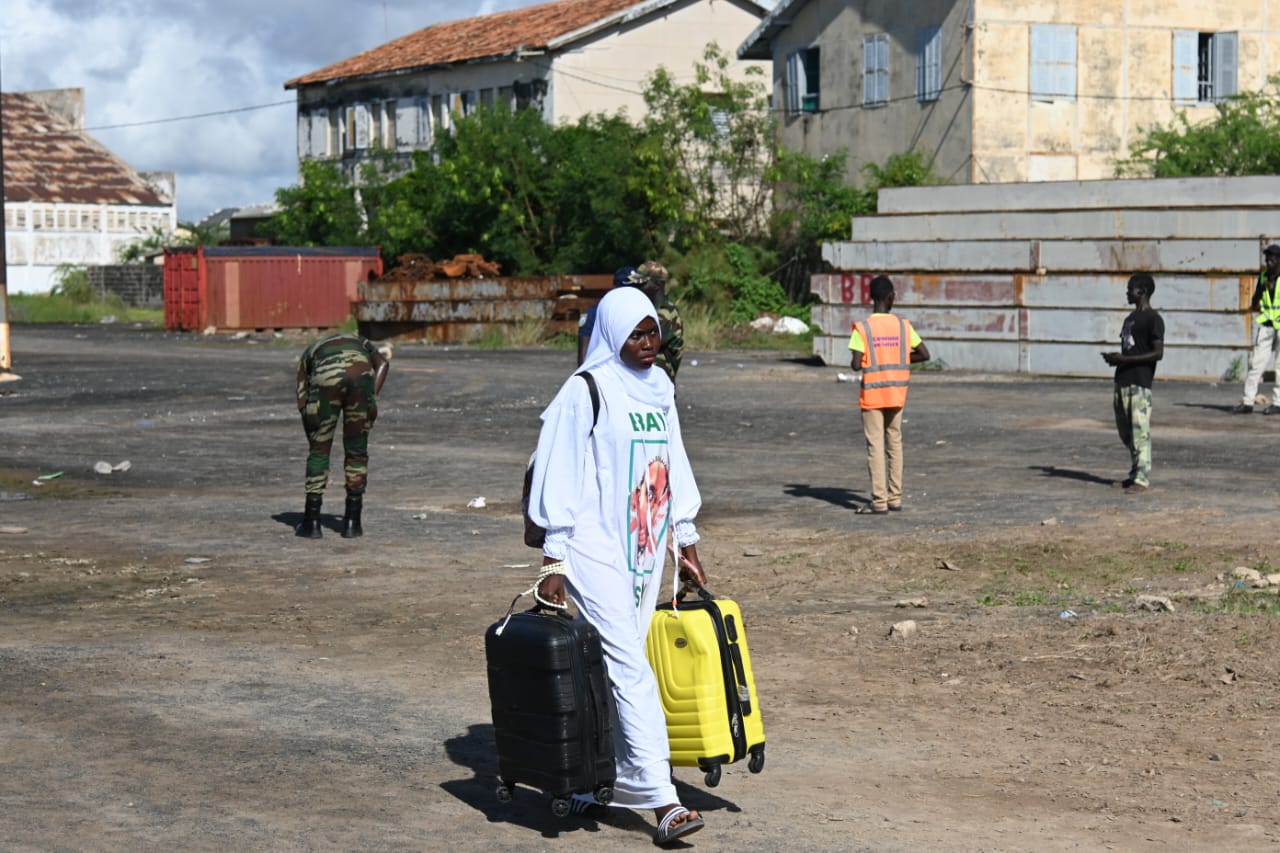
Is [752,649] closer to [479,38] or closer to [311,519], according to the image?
[311,519]

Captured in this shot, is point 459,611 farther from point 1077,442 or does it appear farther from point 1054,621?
point 1077,442


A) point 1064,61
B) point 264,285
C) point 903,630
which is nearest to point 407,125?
point 264,285

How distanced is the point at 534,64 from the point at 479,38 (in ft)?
16.8

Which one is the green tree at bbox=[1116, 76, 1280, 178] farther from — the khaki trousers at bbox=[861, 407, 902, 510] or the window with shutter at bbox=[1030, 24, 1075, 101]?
the khaki trousers at bbox=[861, 407, 902, 510]

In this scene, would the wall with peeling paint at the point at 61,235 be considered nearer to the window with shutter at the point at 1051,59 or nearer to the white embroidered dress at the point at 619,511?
the window with shutter at the point at 1051,59

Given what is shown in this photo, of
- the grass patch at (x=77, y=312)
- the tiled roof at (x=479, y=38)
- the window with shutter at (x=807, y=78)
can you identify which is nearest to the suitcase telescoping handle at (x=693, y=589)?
the window with shutter at (x=807, y=78)

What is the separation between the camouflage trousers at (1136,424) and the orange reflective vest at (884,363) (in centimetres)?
182

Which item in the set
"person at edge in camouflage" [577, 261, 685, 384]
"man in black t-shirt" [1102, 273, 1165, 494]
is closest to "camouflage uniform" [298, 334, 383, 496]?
"person at edge in camouflage" [577, 261, 685, 384]

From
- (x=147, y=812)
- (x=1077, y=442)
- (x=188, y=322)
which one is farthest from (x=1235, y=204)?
(x=188, y=322)

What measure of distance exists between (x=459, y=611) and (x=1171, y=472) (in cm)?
775

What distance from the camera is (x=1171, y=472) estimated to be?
1527 cm

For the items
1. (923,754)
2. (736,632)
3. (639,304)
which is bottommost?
(923,754)

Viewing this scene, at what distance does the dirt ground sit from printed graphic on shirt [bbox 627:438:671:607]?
2.64 feet

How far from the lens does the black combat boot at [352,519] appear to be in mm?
12180
